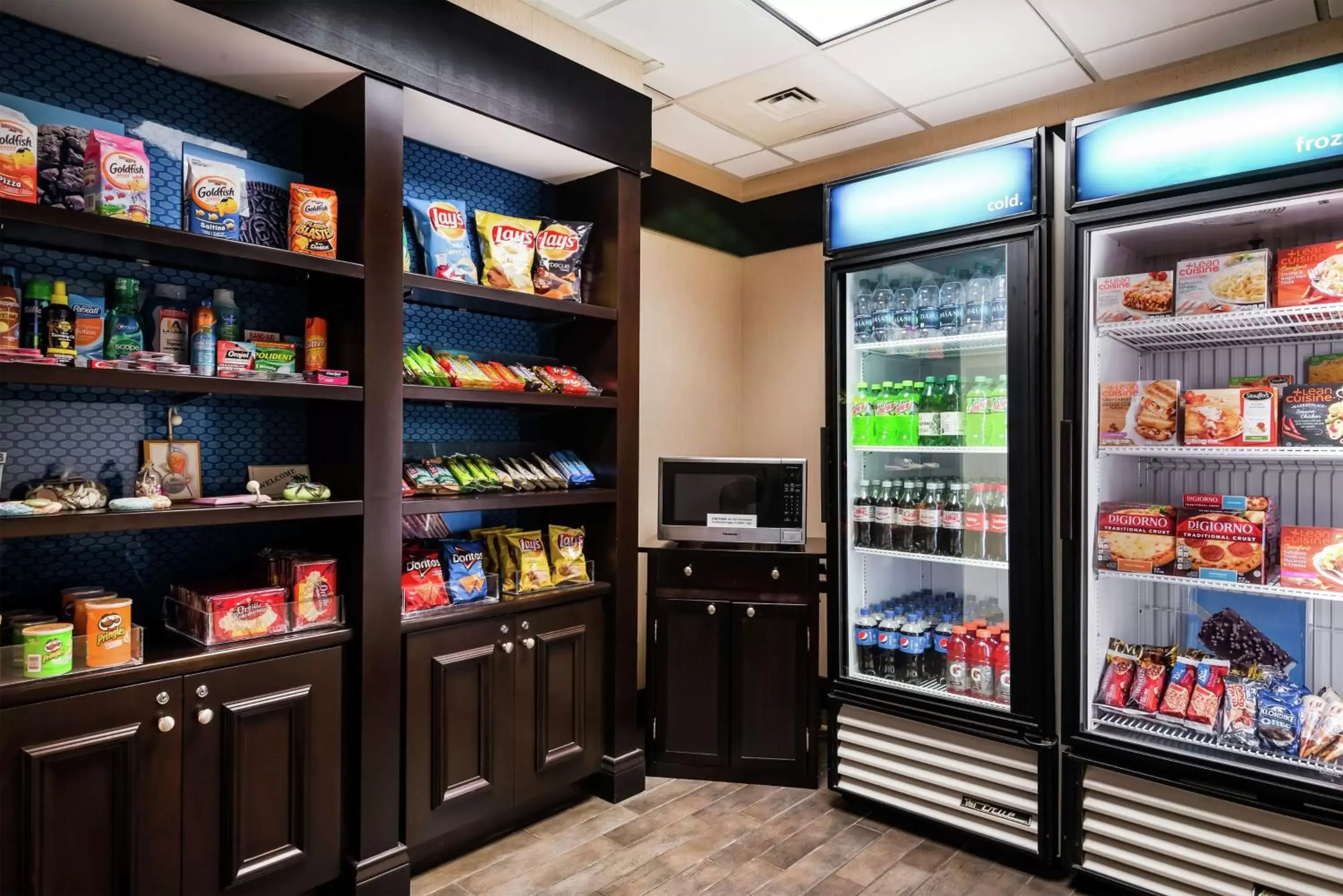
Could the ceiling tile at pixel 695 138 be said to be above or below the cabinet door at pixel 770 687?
above

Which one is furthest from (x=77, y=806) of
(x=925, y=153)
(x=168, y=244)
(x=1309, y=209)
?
(x=925, y=153)

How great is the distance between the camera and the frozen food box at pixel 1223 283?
2.38m

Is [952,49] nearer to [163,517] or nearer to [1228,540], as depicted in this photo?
[1228,540]

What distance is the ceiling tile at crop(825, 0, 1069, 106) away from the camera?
9.71 ft

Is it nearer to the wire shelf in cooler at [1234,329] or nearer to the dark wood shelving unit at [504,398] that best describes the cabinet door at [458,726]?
the dark wood shelving unit at [504,398]

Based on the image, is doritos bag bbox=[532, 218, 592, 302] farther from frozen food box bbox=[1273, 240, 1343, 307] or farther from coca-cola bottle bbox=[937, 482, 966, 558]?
frozen food box bbox=[1273, 240, 1343, 307]

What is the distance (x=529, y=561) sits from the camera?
304 centimetres

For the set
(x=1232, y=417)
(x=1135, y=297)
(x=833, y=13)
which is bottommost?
(x=1232, y=417)

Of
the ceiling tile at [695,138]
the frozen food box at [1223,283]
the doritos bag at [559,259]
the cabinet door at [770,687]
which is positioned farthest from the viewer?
the ceiling tile at [695,138]

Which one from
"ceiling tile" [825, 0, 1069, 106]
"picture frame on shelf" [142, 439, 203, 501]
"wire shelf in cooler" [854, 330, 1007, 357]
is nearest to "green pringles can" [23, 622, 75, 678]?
"picture frame on shelf" [142, 439, 203, 501]

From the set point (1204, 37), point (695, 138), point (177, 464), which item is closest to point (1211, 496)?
point (1204, 37)

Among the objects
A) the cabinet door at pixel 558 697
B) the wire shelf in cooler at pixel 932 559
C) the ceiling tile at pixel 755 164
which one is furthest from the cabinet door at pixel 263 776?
the ceiling tile at pixel 755 164

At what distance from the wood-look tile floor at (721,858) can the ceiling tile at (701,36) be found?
303 centimetres

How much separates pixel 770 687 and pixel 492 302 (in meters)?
1.92
